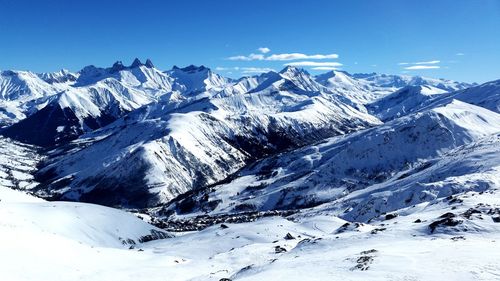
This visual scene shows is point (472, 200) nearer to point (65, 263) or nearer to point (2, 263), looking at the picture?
point (65, 263)

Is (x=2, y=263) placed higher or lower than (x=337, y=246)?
higher

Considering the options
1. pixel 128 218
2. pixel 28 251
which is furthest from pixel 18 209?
pixel 28 251

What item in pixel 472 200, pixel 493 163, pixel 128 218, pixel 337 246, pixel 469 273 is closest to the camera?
pixel 469 273

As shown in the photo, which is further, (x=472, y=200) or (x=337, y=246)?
(x=472, y=200)

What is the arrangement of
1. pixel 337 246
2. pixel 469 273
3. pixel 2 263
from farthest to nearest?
pixel 337 246 < pixel 2 263 < pixel 469 273

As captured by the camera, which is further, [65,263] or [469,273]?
[65,263]

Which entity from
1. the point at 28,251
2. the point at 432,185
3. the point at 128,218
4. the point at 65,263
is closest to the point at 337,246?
the point at 65,263

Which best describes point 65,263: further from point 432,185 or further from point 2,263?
point 432,185

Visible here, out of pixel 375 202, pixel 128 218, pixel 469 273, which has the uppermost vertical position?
pixel 469 273

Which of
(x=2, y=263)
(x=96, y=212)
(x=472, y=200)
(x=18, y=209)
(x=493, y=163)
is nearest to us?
(x=2, y=263)
